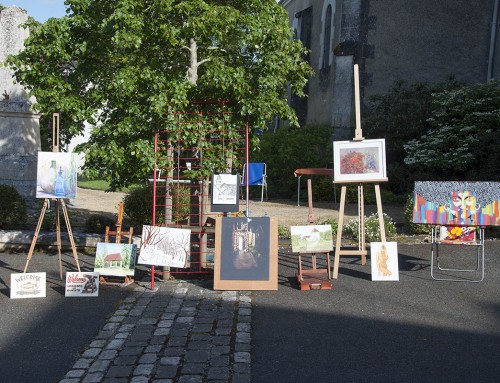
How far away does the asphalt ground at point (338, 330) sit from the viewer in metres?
5.43

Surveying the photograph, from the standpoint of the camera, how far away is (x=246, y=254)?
826 cm

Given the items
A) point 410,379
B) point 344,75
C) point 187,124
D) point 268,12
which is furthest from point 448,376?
point 344,75

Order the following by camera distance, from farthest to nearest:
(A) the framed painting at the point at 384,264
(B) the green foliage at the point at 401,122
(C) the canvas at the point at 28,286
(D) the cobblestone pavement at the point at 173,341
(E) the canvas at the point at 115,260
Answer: (B) the green foliage at the point at 401,122 → (A) the framed painting at the point at 384,264 → (E) the canvas at the point at 115,260 → (C) the canvas at the point at 28,286 → (D) the cobblestone pavement at the point at 173,341

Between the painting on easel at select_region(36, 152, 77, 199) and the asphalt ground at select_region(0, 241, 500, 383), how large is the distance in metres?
1.14

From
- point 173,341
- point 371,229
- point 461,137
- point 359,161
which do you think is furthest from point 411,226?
point 173,341

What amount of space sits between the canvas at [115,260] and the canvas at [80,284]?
0.46 meters

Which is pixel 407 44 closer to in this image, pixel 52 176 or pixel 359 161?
pixel 359 161

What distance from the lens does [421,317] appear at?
7.07m

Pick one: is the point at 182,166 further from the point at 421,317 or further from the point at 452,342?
the point at 452,342

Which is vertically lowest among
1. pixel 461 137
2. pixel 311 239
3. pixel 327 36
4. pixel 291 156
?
pixel 311 239

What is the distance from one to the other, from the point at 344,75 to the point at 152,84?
12767mm

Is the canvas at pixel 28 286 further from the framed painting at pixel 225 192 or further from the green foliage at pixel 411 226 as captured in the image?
the green foliage at pixel 411 226

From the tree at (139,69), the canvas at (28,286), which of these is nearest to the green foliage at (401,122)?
the tree at (139,69)

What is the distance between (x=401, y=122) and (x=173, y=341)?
13.5 m
